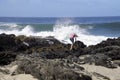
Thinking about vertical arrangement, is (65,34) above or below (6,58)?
below

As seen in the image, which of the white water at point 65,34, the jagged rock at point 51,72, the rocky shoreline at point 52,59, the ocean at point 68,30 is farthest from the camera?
the ocean at point 68,30

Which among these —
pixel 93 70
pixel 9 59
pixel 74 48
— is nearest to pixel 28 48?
pixel 74 48

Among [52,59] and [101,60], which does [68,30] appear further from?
[101,60]

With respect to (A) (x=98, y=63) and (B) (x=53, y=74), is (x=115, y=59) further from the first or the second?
(B) (x=53, y=74)

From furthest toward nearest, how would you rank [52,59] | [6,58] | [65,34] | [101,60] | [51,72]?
[65,34] → [52,59] → [101,60] → [6,58] → [51,72]

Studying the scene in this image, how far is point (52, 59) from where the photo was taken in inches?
397

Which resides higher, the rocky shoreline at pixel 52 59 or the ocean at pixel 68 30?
the rocky shoreline at pixel 52 59

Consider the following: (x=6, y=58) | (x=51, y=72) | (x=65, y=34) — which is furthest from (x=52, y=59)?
(x=65, y=34)

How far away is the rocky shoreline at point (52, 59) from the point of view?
6.95 m

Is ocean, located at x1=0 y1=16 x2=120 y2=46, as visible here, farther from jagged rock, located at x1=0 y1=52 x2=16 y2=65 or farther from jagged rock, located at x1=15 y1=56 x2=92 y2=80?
jagged rock, located at x1=15 y1=56 x2=92 y2=80

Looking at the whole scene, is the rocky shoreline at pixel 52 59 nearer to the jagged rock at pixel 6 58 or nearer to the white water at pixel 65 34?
the jagged rock at pixel 6 58

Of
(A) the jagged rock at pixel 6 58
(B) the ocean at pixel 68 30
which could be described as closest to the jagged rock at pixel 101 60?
(A) the jagged rock at pixel 6 58

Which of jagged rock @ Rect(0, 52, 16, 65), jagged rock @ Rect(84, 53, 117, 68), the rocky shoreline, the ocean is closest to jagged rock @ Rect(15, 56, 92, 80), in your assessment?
the rocky shoreline

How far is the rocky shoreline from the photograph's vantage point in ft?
22.8
